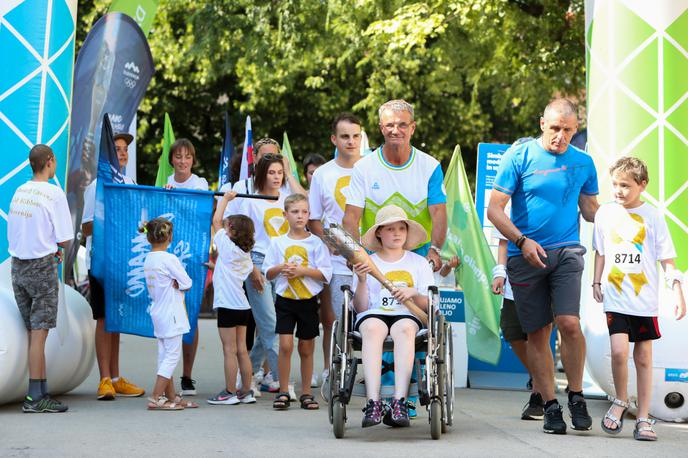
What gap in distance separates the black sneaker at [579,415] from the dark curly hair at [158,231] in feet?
9.85

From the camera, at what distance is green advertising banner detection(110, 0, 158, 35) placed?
39.8 feet

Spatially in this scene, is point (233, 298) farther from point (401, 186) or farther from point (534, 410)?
point (534, 410)

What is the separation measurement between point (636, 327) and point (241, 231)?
9.49ft

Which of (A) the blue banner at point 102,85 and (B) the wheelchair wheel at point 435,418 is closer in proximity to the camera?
(B) the wheelchair wheel at point 435,418

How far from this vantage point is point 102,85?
439 inches

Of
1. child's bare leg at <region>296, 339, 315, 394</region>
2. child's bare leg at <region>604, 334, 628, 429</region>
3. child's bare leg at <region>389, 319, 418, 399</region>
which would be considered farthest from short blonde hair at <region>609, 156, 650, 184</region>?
child's bare leg at <region>296, 339, 315, 394</region>

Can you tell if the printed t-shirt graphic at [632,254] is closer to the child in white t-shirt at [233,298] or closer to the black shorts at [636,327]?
the black shorts at [636,327]

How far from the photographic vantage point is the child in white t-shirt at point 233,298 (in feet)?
28.9

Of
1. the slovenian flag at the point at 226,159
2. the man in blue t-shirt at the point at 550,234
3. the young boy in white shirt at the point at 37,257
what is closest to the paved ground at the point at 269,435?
the young boy in white shirt at the point at 37,257

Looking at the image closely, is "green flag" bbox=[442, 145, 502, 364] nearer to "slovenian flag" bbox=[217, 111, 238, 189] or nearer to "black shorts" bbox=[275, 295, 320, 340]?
"slovenian flag" bbox=[217, 111, 238, 189]

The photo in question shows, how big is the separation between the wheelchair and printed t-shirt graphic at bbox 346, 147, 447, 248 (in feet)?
3.16

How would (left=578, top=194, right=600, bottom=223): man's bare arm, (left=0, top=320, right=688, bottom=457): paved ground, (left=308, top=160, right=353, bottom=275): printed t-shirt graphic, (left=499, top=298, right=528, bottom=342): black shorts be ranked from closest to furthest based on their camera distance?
1. (left=0, top=320, right=688, bottom=457): paved ground
2. (left=578, top=194, right=600, bottom=223): man's bare arm
3. (left=499, top=298, right=528, bottom=342): black shorts
4. (left=308, top=160, right=353, bottom=275): printed t-shirt graphic

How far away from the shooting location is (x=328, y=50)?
71.3 ft

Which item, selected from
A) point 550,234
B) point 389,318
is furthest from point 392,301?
point 550,234
